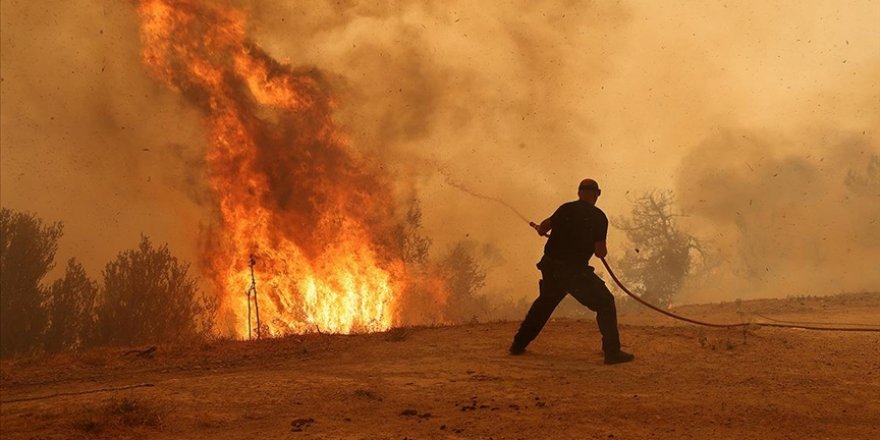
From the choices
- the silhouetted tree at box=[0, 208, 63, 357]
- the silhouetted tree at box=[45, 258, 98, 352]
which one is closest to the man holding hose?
the silhouetted tree at box=[45, 258, 98, 352]

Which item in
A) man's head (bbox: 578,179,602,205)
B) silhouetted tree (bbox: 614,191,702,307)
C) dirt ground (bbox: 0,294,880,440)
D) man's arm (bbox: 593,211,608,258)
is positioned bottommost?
dirt ground (bbox: 0,294,880,440)

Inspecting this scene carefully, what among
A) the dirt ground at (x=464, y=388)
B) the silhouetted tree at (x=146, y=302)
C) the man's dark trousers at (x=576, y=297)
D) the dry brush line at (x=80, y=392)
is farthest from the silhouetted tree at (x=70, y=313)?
the man's dark trousers at (x=576, y=297)

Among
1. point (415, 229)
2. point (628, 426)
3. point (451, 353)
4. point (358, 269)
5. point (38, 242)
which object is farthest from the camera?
point (415, 229)

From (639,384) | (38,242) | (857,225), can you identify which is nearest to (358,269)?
(38,242)

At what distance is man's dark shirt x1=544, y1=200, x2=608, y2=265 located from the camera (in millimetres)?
7281

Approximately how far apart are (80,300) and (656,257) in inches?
1535

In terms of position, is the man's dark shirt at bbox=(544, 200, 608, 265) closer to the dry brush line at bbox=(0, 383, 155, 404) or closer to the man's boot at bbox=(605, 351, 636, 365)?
the man's boot at bbox=(605, 351, 636, 365)

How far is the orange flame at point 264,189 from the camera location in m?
18.6

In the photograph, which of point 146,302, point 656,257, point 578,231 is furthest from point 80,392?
point 656,257

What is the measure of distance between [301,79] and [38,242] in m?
10.6

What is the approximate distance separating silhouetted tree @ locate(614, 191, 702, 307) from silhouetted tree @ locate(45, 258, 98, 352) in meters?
34.4

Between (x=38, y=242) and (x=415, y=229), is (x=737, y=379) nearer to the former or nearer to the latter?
(x=38, y=242)

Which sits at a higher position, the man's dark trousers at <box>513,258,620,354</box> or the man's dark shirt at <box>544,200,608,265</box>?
the man's dark shirt at <box>544,200,608,265</box>

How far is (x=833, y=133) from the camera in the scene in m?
51.4
